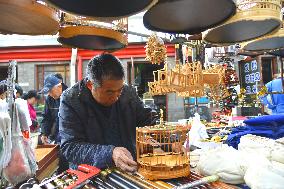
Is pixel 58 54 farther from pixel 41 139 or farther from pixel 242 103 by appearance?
pixel 242 103

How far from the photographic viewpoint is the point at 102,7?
91 cm

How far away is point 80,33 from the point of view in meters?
1.29

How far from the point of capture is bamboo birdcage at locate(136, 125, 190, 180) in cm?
123

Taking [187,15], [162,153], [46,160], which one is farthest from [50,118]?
[187,15]

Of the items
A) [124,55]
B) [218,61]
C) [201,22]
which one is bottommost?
[201,22]

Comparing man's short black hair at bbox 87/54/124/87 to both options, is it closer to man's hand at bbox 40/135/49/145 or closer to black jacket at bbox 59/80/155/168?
black jacket at bbox 59/80/155/168

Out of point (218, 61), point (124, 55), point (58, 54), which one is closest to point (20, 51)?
point (58, 54)

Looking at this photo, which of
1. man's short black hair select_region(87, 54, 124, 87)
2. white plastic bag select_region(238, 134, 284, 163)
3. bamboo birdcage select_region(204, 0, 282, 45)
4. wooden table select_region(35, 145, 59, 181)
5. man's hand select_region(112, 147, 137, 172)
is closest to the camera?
bamboo birdcage select_region(204, 0, 282, 45)

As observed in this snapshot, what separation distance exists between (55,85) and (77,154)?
8.76 ft

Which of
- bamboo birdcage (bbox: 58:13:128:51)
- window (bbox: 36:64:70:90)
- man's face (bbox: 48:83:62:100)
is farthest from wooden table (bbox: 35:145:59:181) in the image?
window (bbox: 36:64:70:90)

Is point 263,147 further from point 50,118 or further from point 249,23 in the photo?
point 50,118

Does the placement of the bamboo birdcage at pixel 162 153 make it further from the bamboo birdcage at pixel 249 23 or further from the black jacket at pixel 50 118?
the black jacket at pixel 50 118

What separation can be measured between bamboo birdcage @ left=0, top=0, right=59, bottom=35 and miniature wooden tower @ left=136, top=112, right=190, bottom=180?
0.58 meters

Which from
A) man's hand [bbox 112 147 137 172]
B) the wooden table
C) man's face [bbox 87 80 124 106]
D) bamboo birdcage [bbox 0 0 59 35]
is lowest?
the wooden table
